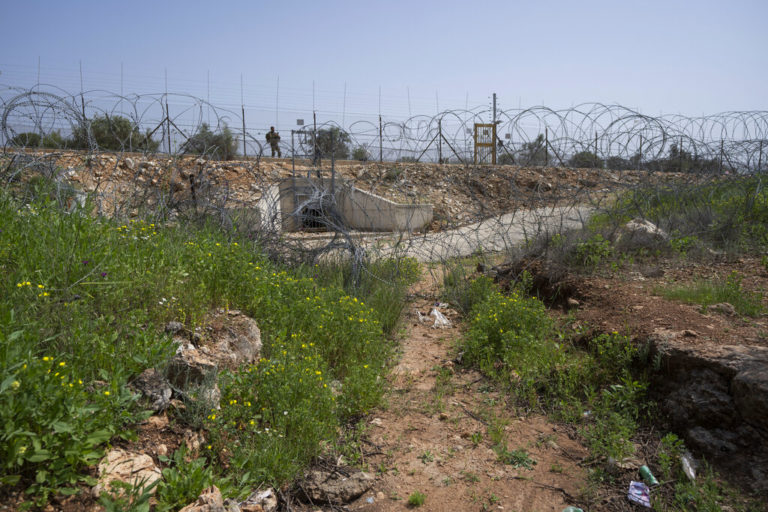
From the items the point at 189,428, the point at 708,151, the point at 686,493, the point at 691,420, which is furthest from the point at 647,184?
the point at 189,428

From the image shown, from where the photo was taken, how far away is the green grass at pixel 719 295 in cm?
475

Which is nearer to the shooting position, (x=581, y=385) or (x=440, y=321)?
(x=581, y=385)

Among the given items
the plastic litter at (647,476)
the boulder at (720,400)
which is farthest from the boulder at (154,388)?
the boulder at (720,400)

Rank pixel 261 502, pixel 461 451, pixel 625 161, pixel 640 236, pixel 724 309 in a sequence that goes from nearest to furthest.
Result: pixel 261 502, pixel 461 451, pixel 724 309, pixel 640 236, pixel 625 161

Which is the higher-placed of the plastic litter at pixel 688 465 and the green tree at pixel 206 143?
the green tree at pixel 206 143

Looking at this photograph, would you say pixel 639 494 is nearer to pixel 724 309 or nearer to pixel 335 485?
pixel 335 485

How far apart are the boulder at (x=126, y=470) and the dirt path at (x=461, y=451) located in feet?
3.95

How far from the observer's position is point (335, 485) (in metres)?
3.13

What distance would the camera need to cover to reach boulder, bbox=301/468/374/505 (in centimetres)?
305

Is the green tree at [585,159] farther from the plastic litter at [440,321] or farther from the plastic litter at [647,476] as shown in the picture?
the plastic litter at [647,476]

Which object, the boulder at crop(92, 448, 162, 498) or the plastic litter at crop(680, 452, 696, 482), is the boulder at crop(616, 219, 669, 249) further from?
the boulder at crop(92, 448, 162, 498)

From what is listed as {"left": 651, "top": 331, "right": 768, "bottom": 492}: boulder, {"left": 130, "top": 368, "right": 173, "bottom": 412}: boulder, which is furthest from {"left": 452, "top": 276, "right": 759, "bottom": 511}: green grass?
{"left": 130, "top": 368, "right": 173, "bottom": 412}: boulder

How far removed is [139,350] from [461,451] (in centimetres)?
233

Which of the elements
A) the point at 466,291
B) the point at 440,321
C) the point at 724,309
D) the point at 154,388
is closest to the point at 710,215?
the point at 724,309
